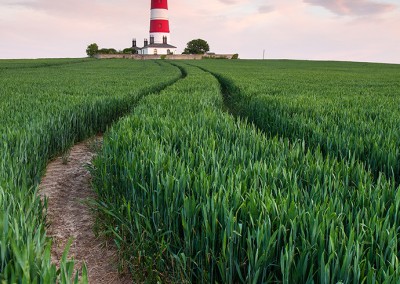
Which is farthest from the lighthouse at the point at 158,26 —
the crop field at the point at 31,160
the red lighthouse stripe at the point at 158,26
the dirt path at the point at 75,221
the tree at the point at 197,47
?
the dirt path at the point at 75,221

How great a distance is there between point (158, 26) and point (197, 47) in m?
22.6

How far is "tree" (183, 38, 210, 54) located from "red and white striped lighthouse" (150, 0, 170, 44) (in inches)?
736

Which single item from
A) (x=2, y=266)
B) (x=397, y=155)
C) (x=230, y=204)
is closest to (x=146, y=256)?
(x=230, y=204)

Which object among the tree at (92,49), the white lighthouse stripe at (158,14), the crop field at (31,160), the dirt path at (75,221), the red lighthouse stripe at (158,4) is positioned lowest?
the dirt path at (75,221)

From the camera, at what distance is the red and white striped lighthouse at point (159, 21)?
3164 inches

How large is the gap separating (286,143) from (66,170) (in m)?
3.29

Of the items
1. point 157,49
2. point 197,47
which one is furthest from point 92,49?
point 197,47

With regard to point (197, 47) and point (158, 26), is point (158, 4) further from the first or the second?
point (197, 47)

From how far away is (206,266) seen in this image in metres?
2.10

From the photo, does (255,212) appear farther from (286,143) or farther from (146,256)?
(286,143)

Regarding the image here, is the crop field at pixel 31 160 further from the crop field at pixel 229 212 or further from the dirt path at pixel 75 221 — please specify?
the dirt path at pixel 75 221

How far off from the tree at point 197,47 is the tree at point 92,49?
24.4m

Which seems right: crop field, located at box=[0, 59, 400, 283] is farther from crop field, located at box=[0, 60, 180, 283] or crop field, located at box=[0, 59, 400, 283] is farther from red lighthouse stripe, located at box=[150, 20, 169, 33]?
red lighthouse stripe, located at box=[150, 20, 169, 33]

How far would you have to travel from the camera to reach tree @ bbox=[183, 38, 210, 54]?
103 meters
